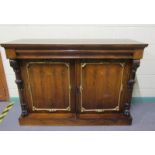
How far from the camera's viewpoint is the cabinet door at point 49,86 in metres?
1.57

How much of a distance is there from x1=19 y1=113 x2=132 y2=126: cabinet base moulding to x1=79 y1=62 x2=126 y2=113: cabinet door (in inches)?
3.8

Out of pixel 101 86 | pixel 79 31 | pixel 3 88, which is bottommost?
pixel 3 88

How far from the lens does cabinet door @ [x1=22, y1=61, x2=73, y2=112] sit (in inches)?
61.8

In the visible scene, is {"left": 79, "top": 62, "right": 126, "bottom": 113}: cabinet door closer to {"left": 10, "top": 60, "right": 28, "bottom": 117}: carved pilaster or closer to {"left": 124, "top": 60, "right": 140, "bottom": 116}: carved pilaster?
{"left": 124, "top": 60, "right": 140, "bottom": 116}: carved pilaster

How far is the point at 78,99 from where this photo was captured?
1704mm

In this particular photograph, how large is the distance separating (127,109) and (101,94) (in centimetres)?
37

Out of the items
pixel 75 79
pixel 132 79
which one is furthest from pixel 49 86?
pixel 132 79

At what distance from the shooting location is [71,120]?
5.85 ft

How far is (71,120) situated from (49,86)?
50 centimetres

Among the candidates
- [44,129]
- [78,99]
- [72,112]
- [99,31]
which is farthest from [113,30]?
[44,129]

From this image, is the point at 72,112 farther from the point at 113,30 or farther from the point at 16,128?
the point at 113,30

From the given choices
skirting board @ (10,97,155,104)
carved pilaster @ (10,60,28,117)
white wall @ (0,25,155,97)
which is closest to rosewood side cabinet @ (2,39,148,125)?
carved pilaster @ (10,60,28,117)

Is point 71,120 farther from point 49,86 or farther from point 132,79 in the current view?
point 132,79

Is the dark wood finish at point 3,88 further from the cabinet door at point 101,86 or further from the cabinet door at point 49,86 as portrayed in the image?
the cabinet door at point 101,86
